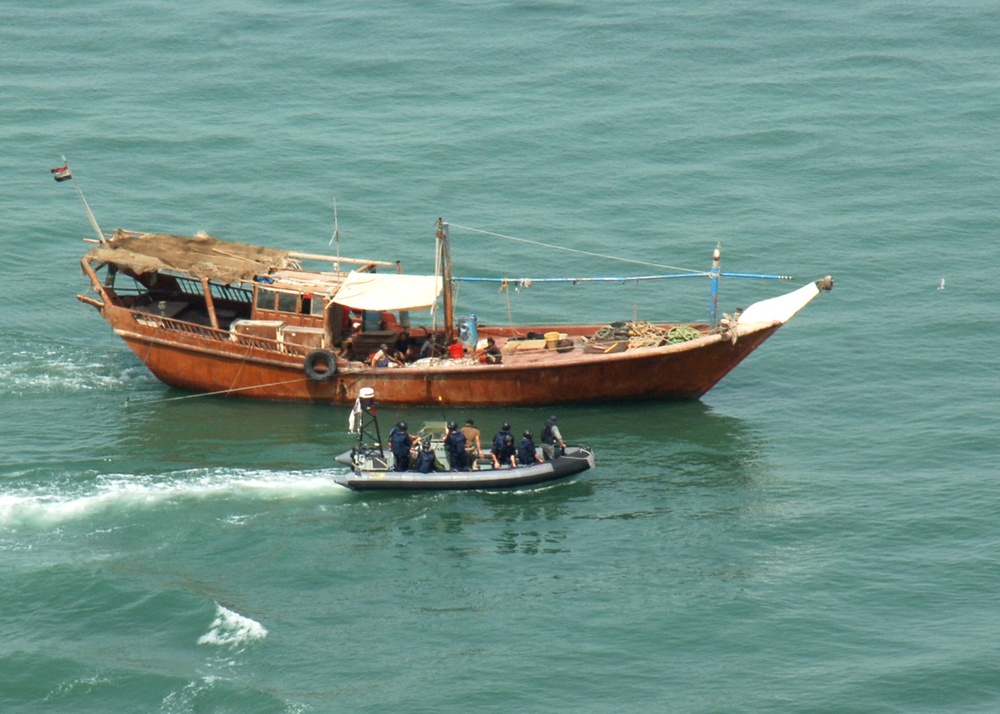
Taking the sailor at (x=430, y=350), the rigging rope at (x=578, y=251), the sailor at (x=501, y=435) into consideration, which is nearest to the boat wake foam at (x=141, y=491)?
the sailor at (x=501, y=435)

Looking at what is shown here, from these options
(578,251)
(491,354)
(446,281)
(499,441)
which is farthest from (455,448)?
(578,251)

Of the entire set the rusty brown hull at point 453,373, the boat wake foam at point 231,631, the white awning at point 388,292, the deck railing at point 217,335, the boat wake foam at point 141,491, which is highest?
the white awning at point 388,292

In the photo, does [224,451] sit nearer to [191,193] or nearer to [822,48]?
[191,193]

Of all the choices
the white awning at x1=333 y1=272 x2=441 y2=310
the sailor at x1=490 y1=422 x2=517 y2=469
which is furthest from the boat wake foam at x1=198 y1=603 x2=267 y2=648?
the white awning at x1=333 y1=272 x2=441 y2=310

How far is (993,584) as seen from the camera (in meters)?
33.4

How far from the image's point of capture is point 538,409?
42.2 metres

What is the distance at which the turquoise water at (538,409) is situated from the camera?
30891 millimetres

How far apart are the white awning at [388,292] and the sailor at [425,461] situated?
18.7 feet

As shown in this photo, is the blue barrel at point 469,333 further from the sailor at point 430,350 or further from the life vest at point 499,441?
the life vest at point 499,441

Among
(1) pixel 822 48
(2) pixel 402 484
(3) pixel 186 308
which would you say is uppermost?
(1) pixel 822 48

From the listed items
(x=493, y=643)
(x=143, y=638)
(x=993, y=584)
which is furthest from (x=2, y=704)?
(x=993, y=584)

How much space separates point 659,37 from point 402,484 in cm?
3848

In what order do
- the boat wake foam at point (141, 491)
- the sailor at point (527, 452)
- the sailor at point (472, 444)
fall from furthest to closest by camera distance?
the sailor at point (472, 444) → the sailor at point (527, 452) → the boat wake foam at point (141, 491)

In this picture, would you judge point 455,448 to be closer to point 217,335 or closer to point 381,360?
point 381,360
